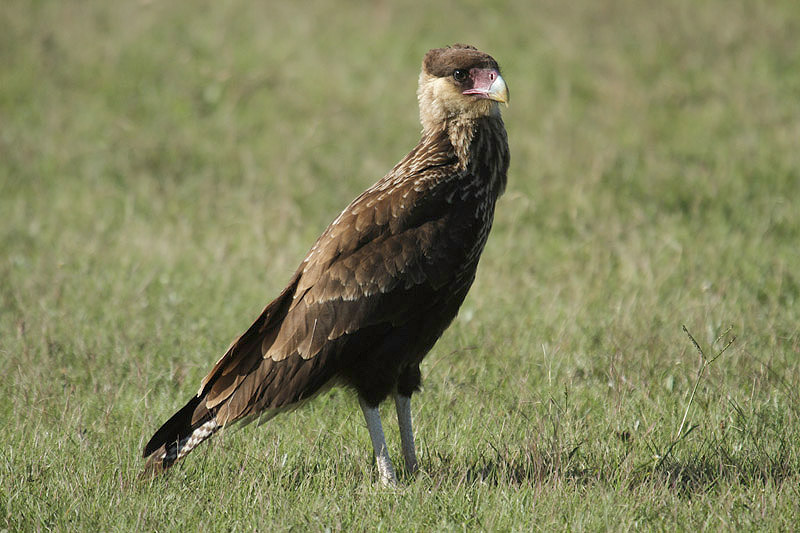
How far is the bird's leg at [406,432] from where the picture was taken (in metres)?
4.30

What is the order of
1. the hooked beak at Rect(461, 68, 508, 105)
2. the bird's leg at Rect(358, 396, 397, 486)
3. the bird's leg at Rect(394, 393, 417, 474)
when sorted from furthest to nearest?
the hooked beak at Rect(461, 68, 508, 105)
the bird's leg at Rect(394, 393, 417, 474)
the bird's leg at Rect(358, 396, 397, 486)

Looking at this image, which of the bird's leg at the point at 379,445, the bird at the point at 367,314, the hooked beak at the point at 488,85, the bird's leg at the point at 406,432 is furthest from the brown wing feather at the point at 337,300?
the hooked beak at the point at 488,85

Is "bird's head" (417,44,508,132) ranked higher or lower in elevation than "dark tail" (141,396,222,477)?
higher

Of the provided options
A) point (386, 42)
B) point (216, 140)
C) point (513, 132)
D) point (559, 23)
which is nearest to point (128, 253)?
point (216, 140)

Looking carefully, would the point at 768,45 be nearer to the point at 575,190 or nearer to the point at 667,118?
the point at 667,118

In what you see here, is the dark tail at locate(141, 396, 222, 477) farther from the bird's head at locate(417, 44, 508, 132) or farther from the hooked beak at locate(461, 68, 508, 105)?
the hooked beak at locate(461, 68, 508, 105)

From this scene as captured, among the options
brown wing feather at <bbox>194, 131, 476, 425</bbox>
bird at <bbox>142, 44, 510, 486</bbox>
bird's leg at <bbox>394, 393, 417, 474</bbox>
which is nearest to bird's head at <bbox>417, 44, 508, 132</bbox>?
bird at <bbox>142, 44, 510, 486</bbox>

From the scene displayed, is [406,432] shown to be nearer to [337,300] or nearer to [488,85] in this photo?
[337,300]

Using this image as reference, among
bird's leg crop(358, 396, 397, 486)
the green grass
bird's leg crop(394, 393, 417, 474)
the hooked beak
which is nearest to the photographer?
the green grass

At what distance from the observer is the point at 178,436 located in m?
4.08

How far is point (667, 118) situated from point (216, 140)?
14.5ft

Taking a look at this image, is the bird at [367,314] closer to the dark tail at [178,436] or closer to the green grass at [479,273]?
the dark tail at [178,436]

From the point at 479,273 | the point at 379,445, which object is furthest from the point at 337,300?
the point at 479,273

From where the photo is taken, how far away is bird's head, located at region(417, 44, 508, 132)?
4.53 meters
